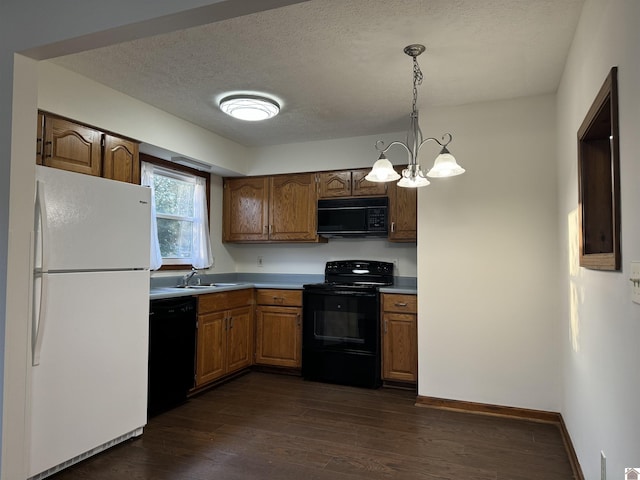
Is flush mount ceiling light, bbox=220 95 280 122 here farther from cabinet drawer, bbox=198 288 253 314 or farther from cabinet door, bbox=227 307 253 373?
cabinet door, bbox=227 307 253 373

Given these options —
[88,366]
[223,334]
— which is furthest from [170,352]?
[88,366]

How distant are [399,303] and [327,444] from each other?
1.52m

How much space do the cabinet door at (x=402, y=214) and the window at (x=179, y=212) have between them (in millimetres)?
1952

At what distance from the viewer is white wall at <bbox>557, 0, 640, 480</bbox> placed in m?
1.36

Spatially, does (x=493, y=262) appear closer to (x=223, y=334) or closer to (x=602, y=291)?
(x=602, y=291)

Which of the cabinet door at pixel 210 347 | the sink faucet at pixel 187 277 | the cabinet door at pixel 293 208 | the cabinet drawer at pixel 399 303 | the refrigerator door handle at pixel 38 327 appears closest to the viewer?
the refrigerator door handle at pixel 38 327

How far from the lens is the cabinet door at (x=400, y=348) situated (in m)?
3.86

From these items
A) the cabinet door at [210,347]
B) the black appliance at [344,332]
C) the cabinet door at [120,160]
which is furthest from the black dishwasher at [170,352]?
the black appliance at [344,332]

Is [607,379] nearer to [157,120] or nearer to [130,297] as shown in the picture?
[130,297]

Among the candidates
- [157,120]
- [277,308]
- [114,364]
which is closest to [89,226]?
[114,364]

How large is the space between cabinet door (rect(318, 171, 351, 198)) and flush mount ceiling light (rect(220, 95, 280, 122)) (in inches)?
46.2

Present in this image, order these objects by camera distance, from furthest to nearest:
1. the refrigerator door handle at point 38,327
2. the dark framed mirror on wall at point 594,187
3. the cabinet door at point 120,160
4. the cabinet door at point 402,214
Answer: the cabinet door at point 402,214 < the cabinet door at point 120,160 < the refrigerator door handle at point 38,327 < the dark framed mirror on wall at point 594,187

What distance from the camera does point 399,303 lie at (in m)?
3.94

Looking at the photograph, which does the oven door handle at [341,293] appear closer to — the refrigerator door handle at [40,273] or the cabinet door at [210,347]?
the cabinet door at [210,347]
